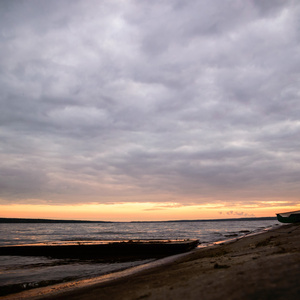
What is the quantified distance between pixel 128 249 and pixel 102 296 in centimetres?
2365

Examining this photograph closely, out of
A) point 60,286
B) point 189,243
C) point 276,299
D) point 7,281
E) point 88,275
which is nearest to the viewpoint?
point 276,299

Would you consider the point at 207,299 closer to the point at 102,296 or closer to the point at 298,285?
the point at 298,285

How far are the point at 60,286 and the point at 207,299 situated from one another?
39.1 feet

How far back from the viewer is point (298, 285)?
6285 millimetres

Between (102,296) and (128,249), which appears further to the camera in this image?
(128,249)

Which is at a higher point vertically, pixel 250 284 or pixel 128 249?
pixel 250 284

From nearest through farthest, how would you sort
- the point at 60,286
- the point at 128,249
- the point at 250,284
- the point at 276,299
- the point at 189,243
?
the point at 276,299 → the point at 250,284 → the point at 60,286 → the point at 128,249 → the point at 189,243

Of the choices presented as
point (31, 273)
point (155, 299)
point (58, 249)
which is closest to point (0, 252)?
point (58, 249)

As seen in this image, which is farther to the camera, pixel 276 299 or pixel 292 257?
pixel 292 257

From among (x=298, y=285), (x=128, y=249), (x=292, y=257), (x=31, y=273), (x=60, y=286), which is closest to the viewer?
(x=298, y=285)

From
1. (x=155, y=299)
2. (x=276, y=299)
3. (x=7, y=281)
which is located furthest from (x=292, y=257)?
(x=7, y=281)

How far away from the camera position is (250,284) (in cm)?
692

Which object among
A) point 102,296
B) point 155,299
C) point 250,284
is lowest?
point 102,296

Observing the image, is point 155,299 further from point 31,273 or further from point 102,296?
point 31,273
